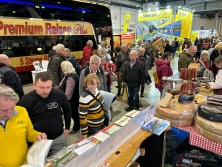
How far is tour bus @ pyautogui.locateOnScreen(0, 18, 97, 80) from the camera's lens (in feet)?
14.0

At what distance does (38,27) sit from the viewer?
485 centimetres

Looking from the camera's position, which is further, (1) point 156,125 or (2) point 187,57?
(2) point 187,57

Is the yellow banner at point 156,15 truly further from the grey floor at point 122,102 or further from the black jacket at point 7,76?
the black jacket at point 7,76

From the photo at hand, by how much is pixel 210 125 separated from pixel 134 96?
2476mm

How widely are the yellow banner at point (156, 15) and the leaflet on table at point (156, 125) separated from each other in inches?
570

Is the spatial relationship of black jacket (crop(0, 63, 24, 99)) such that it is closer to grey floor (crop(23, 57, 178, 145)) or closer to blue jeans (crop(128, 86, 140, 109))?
grey floor (crop(23, 57, 178, 145))

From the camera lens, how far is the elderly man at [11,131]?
3.95 ft

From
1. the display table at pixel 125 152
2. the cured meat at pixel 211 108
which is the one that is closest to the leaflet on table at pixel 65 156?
the display table at pixel 125 152

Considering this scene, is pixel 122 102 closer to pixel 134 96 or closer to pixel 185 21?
pixel 134 96

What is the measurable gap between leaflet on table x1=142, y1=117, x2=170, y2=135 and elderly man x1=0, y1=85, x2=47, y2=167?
3.19 ft

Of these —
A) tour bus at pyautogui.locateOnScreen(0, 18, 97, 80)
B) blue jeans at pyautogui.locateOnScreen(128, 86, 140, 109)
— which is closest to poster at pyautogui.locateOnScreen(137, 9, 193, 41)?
tour bus at pyautogui.locateOnScreen(0, 18, 97, 80)

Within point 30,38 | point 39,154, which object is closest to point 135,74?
point 39,154

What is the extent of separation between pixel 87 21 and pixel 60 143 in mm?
5600

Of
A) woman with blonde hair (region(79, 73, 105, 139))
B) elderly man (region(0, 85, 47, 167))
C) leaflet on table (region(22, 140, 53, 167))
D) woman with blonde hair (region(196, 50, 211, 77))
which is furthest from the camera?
woman with blonde hair (region(196, 50, 211, 77))
